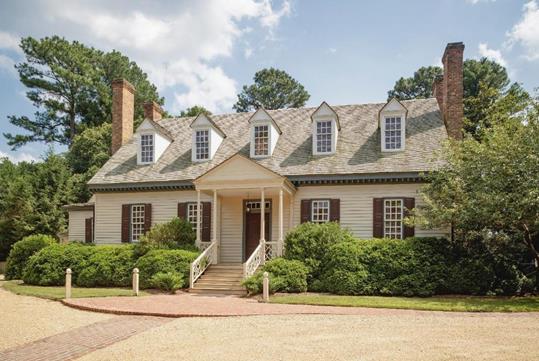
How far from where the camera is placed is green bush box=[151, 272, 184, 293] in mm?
17344

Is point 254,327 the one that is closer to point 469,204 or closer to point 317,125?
point 469,204

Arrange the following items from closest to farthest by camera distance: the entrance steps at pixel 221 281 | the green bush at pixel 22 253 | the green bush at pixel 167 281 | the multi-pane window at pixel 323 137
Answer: the green bush at pixel 167 281 → the entrance steps at pixel 221 281 → the multi-pane window at pixel 323 137 → the green bush at pixel 22 253

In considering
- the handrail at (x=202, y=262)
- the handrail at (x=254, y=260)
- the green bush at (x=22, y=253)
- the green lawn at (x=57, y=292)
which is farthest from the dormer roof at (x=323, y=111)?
the green bush at (x=22, y=253)

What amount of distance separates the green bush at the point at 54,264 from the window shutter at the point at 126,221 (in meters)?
2.31

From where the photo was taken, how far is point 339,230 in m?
18.4

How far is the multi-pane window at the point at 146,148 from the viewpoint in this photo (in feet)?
78.8

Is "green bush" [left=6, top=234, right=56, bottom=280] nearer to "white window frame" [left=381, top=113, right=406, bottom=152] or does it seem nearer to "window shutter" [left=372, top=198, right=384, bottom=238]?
"window shutter" [left=372, top=198, right=384, bottom=238]

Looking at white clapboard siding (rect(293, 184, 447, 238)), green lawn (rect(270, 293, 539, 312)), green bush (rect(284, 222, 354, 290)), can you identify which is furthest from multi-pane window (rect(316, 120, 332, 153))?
green lawn (rect(270, 293, 539, 312))

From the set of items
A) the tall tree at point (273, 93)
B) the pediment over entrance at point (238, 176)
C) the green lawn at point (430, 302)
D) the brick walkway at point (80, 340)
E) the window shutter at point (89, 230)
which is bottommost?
the green lawn at point (430, 302)

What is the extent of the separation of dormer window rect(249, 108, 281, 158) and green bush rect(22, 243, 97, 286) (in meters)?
8.53

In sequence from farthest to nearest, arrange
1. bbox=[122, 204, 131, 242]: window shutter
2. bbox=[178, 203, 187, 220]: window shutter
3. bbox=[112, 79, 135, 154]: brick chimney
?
1. bbox=[112, 79, 135, 154]: brick chimney
2. bbox=[122, 204, 131, 242]: window shutter
3. bbox=[178, 203, 187, 220]: window shutter

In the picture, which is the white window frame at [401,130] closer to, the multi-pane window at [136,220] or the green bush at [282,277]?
the green bush at [282,277]

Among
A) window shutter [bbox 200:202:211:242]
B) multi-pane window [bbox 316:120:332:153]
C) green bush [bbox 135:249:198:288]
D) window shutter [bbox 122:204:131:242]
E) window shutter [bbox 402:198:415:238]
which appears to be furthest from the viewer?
window shutter [bbox 122:204:131:242]

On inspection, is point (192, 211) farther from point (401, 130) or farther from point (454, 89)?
point (454, 89)
